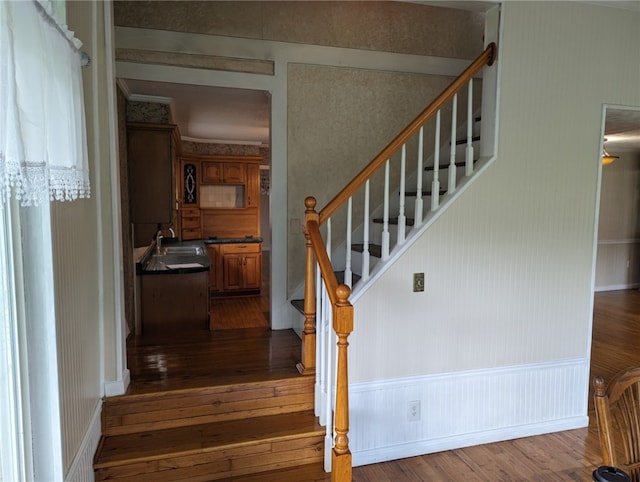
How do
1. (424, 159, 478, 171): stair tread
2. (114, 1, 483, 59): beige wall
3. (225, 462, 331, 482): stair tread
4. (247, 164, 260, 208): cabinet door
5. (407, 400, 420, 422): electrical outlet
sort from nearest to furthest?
(225, 462, 331, 482): stair tread < (407, 400, 420, 422): electrical outlet < (424, 159, 478, 171): stair tread < (114, 1, 483, 59): beige wall < (247, 164, 260, 208): cabinet door

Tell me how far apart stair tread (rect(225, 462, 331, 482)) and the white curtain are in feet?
6.03

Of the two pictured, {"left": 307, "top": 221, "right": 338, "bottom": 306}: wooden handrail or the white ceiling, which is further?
the white ceiling

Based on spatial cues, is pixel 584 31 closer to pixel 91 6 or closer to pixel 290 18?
pixel 290 18

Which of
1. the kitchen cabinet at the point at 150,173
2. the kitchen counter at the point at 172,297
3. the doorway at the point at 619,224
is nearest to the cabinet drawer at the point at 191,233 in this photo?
the kitchen counter at the point at 172,297

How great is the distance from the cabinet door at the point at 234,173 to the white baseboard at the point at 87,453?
5.38 m

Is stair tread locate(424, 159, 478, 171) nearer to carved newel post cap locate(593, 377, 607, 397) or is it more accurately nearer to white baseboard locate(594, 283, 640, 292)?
carved newel post cap locate(593, 377, 607, 397)

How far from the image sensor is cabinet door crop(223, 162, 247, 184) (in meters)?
7.45

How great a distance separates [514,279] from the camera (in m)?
3.05

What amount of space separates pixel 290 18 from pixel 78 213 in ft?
8.23

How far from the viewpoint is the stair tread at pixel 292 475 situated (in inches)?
96.3

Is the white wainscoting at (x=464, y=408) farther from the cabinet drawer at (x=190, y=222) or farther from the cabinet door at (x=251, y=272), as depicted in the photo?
the cabinet drawer at (x=190, y=222)

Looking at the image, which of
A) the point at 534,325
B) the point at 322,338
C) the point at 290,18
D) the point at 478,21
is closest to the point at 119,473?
the point at 322,338

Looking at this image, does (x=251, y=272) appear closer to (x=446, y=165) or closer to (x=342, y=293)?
(x=446, y=165)

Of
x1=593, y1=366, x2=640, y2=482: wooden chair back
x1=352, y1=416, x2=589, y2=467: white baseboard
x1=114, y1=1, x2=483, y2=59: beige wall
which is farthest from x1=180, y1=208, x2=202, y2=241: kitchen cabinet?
x1=593, y1=366, x2=640, y2=482: wooden chair back
